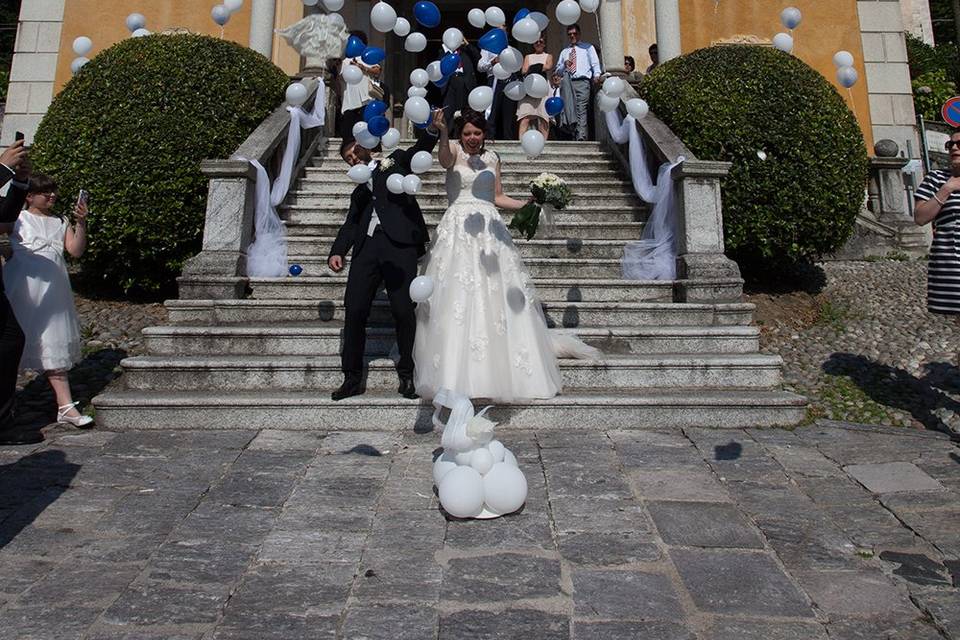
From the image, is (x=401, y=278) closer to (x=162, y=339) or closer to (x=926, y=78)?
(x=162, y=339)

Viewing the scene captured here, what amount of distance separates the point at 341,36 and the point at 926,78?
16.4 meters

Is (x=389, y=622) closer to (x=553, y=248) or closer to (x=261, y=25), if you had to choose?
(x=553, y=248)

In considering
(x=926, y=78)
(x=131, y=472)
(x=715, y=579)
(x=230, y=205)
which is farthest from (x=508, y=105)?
(x=926, y=78)

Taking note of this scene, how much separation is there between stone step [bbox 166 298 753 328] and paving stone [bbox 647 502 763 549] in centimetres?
270

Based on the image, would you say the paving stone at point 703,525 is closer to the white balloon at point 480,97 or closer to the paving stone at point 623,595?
the paving stone at point 623,595

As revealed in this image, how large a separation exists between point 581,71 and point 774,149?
3768 millimetres

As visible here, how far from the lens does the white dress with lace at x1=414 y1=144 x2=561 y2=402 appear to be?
4457mm

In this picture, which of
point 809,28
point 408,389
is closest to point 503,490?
point 408,389

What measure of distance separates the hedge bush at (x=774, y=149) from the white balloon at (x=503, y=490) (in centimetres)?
487

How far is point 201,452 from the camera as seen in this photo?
162 inches

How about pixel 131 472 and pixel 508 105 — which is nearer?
pixel 131 472

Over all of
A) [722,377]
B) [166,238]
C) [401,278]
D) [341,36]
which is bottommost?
[722,377]

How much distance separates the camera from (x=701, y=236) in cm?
630

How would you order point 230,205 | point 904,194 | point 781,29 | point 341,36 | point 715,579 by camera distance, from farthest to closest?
1. point 781,29
2. point 904,194
3. point 341,36
4. point 230,205
5. point 715,579
